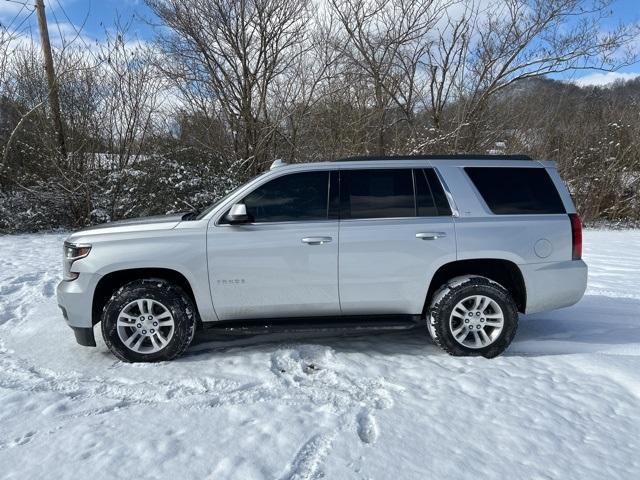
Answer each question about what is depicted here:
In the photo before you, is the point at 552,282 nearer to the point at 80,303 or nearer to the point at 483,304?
the point at 483,304

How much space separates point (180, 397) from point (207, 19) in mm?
11864

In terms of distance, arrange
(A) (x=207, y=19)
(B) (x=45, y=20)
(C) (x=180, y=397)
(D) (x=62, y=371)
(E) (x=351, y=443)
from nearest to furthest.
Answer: (E) (x=351, y=443) < (C) (x=180, y=397) < (D) (x=62, y=371) < (B) (x=45, y=20) < (A) (x=207, y=19)

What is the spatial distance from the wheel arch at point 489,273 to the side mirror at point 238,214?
1741 millimetres

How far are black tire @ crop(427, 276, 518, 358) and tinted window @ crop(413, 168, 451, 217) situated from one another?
65 cm

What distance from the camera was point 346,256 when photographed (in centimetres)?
377

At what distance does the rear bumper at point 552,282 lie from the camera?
3887 millimetres

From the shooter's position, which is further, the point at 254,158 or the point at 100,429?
the point at 254,158

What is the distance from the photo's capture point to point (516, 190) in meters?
4.00

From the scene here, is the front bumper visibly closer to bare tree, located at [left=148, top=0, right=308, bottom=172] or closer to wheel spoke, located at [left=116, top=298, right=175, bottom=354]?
wheel spoke, located at [left=116, top=298, right=175, bottom=354]

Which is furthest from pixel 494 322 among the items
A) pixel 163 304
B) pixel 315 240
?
pixel 163 304

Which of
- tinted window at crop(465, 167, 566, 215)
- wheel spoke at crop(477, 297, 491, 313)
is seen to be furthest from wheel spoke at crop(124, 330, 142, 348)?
tinted window at crop(465, 167, 566, 215)

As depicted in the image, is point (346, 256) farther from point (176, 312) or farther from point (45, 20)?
point (45, 20)

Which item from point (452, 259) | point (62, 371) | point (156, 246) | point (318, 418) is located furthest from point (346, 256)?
point (62, 371)

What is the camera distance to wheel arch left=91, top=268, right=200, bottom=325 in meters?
3.85
